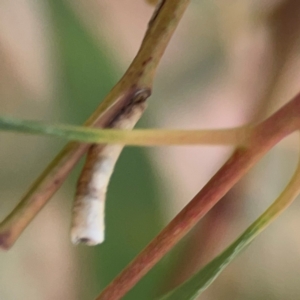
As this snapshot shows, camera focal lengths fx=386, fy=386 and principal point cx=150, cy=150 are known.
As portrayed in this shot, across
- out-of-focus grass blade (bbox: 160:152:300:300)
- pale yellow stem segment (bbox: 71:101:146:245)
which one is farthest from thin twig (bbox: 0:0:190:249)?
out-of-focus grass blade (bbox: 160:152:300:300)

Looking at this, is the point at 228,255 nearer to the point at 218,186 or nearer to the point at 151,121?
the point at 218,186

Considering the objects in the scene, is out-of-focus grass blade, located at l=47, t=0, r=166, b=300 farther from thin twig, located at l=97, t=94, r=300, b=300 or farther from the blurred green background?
thin twig, located at l=97, t=94, r=300, b=300

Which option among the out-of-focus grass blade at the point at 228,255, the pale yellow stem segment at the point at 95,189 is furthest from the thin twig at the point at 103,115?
the out-of-focus grass blade at the point at 228,255

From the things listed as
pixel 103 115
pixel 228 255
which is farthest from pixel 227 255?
pixel 103 115

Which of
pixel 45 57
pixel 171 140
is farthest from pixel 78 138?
pixel 45 57

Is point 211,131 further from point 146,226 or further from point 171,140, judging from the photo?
point 146,226
